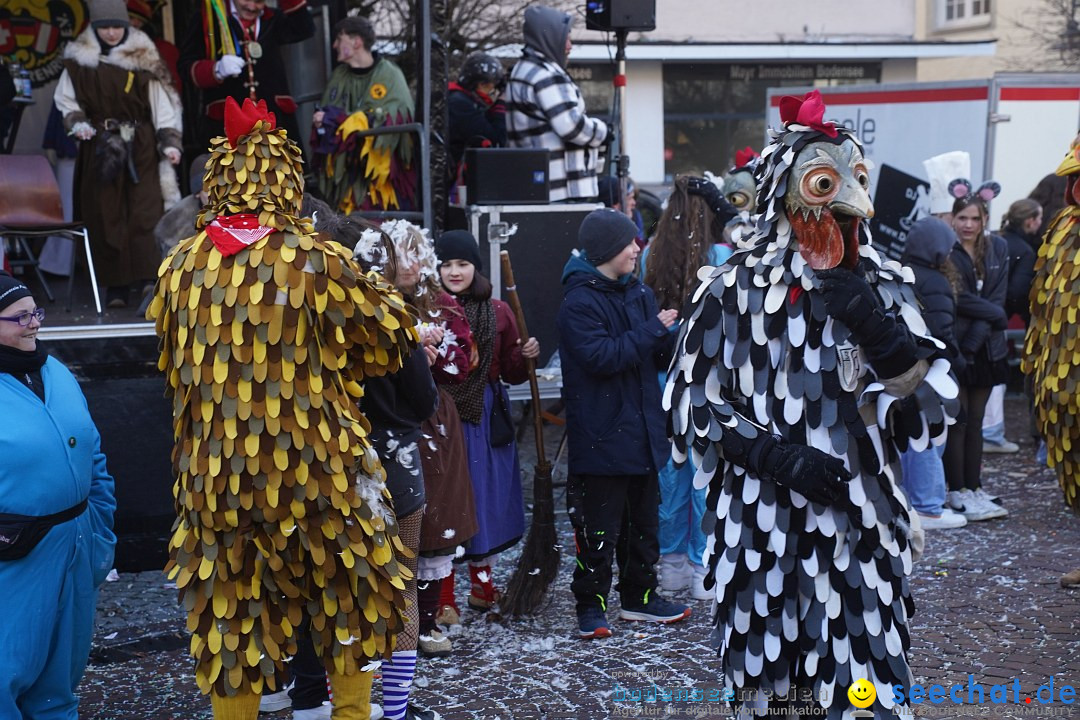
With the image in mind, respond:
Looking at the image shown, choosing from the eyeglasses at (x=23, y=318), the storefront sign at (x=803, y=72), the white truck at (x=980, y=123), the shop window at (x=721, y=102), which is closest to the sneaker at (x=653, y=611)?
the eyeglasses at (x=23, y=318)

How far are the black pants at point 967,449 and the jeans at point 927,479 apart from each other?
14 centimetres

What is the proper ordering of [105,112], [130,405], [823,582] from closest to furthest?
[823,582], [130,405], [105,112]

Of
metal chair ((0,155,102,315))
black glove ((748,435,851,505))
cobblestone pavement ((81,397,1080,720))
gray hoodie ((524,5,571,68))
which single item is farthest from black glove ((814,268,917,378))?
metal chair ((0,155,102,315))

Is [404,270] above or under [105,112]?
under

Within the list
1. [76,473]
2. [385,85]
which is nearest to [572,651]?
[76,473]

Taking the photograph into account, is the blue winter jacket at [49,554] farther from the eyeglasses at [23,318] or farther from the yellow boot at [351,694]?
the yellow boot at [351,694]

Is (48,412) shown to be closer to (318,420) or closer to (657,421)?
(318,420)

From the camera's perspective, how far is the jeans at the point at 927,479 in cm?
688

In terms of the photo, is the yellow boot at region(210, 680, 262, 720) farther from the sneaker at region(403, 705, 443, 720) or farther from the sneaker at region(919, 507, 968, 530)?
the sneaker at region(919, 507, 968, 530)

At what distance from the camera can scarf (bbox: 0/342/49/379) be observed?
3604 millimetres

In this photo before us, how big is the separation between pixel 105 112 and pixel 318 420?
440 cm

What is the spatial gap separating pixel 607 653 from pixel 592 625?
8.0 inches

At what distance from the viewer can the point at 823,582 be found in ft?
11.0

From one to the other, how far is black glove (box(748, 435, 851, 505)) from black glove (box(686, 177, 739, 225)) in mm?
2501
